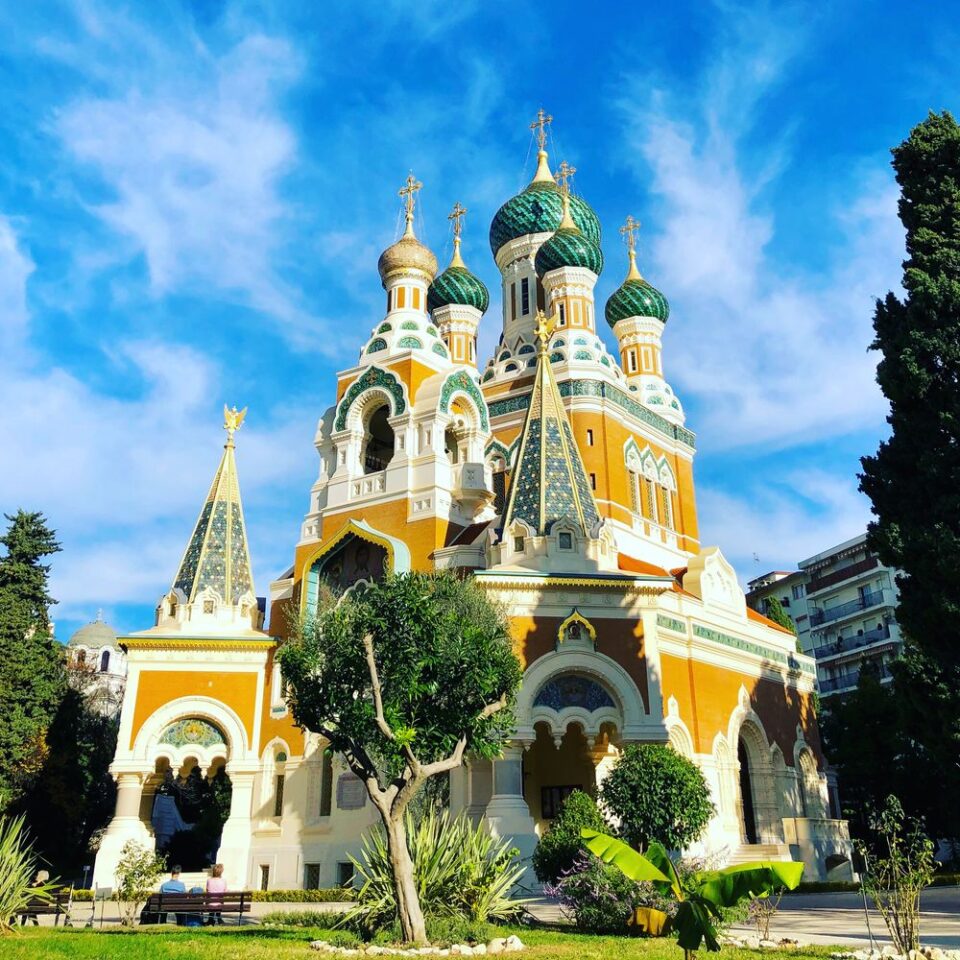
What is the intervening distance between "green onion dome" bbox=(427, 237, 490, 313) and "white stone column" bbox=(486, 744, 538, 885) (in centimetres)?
1526

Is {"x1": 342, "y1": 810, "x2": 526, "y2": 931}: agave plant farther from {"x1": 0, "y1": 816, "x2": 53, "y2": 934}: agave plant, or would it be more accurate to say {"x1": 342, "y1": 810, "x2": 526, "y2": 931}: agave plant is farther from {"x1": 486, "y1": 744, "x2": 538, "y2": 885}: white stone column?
{"x1": 486, "y1": 744, "x2": 538, "y2": 885}: white stone column

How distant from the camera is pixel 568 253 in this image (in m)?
26.3

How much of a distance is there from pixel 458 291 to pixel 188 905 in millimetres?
19477

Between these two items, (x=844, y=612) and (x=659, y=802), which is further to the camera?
(x=844, y=612)

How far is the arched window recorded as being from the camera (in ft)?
74.3

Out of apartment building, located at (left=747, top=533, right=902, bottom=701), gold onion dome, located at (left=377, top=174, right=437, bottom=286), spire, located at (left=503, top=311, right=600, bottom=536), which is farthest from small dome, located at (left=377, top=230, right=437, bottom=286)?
apartment building, located at (left=747, top=533, right=902, bottom=701)

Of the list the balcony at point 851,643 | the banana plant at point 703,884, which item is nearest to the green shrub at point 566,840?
the banana plant at point 703,884

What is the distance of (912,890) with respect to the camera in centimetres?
800

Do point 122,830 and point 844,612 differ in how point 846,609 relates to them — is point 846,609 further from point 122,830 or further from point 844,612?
point 122,830

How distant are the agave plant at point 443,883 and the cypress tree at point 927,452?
18.2 feet

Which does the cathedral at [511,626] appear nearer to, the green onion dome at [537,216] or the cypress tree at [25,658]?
the cypress tree at [25,658]

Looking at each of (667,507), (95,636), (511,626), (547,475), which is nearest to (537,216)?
(667,507)

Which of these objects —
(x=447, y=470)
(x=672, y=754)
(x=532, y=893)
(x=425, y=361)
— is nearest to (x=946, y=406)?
(x=672, y=754)

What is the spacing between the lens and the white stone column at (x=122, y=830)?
17.7 m
